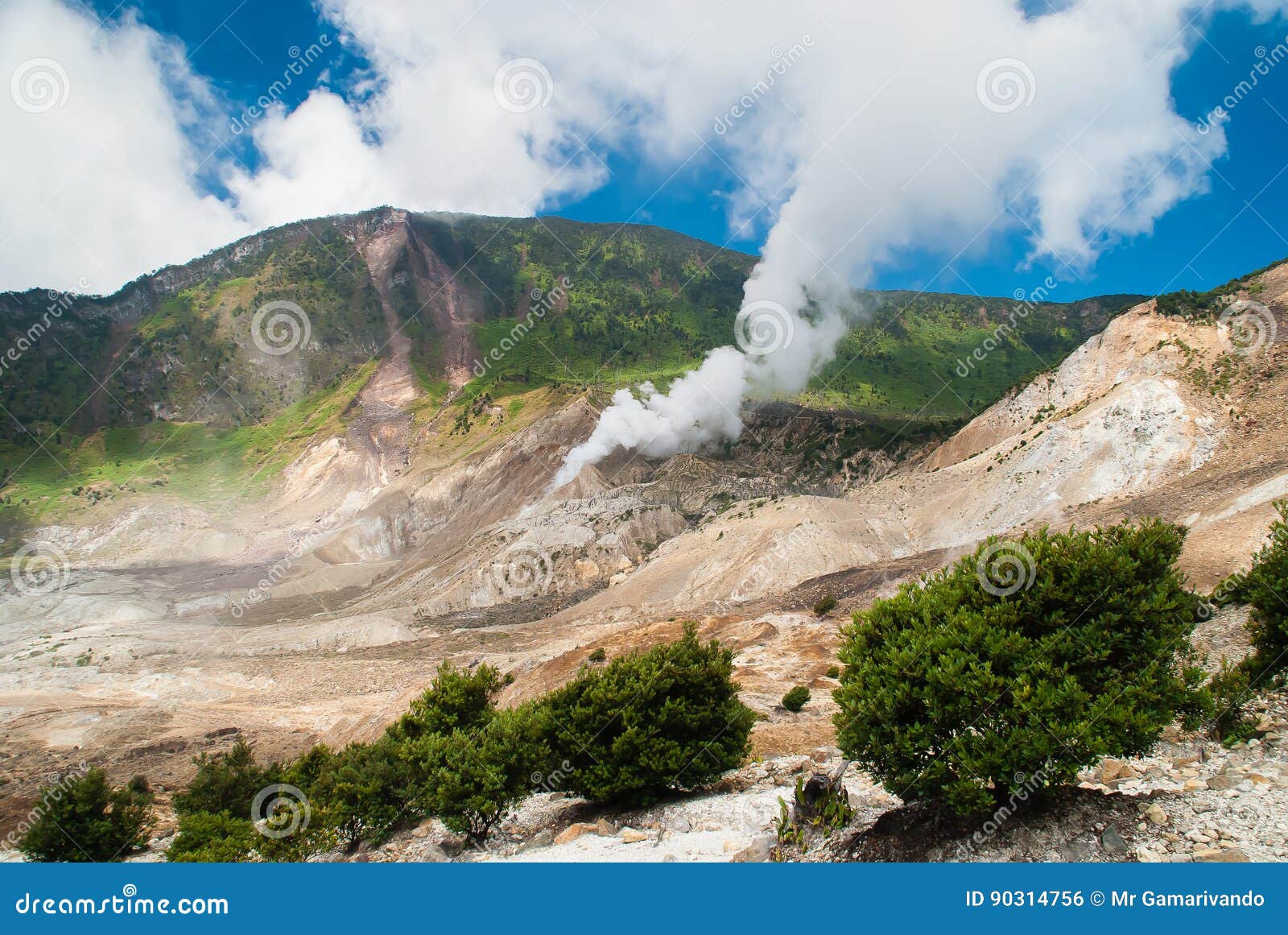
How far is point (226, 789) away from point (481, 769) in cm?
1451

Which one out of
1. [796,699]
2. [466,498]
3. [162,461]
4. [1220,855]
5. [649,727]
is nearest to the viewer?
[1220,855]

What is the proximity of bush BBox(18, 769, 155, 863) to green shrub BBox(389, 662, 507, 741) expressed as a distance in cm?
1004

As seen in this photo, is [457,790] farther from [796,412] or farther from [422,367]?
[422,367]

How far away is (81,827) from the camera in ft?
73.5

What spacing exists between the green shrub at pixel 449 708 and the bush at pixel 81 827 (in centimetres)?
1004

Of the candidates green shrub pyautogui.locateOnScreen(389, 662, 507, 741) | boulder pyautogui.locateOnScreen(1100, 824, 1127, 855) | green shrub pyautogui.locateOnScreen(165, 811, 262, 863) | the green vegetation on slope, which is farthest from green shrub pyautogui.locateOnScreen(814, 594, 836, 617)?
the green vegetation on slope

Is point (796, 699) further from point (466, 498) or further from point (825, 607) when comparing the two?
point (466, 498)

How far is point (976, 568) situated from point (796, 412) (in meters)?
110

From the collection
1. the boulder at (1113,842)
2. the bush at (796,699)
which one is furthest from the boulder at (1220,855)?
the bush at (796,699)

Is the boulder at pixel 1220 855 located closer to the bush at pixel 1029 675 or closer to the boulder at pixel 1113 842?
the boulder at pixel 1113 842

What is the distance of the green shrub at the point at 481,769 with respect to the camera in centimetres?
1742

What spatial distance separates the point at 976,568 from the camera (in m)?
12.9

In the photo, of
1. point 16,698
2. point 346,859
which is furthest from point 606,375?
point 346,859

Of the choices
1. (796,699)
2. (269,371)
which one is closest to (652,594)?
(796,699)
